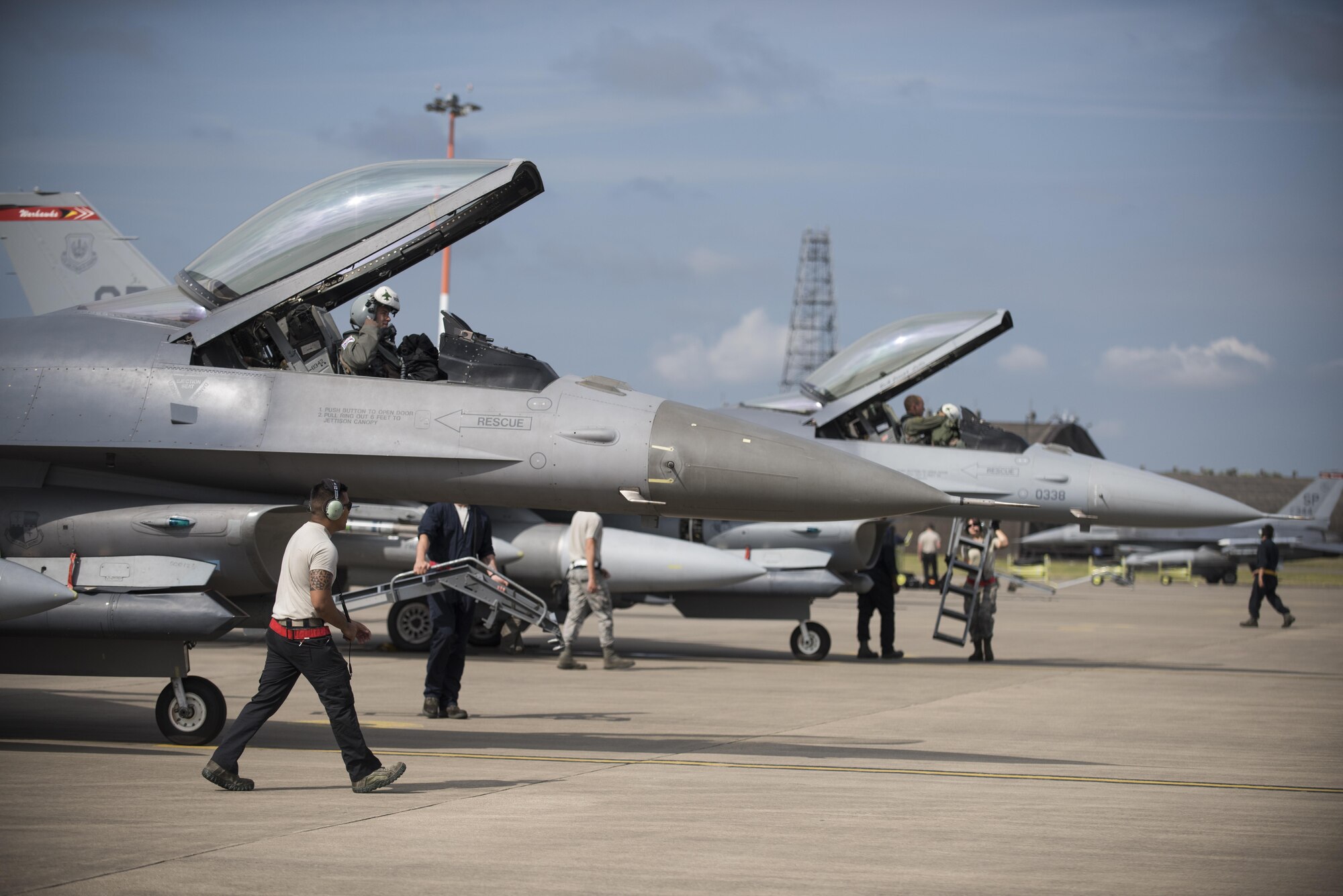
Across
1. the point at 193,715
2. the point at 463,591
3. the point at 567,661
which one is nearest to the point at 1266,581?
the point at 567,661

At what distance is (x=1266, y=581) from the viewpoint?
76.0ft

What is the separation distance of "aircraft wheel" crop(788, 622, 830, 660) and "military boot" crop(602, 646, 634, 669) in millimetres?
2454

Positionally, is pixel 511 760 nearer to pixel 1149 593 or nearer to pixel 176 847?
pixel 176 847

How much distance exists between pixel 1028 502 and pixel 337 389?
893 cm

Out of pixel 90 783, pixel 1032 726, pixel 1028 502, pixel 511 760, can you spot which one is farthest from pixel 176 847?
pixel 1028 502

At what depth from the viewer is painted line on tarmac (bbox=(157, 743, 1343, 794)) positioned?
24.0ft

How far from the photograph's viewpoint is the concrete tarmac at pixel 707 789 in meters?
5.02

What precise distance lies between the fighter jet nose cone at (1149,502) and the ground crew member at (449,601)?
7.47 meters

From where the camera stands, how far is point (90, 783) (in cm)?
677

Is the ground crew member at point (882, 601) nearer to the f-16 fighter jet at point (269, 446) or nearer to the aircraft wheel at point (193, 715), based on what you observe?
the f-16 fighter jet at point (269, 446)

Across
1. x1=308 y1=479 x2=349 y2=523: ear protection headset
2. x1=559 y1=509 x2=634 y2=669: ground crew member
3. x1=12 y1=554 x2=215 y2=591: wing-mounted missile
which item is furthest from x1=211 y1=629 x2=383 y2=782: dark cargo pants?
x1=559 y1=509 x2=634 y2=669: ground crew member

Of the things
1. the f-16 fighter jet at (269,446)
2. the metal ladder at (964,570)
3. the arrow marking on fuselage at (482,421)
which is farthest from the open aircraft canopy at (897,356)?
the arrow marking on fuselage at (482,421)

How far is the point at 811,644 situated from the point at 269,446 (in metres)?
8.92

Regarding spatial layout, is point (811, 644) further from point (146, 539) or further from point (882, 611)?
point (146, 539)
